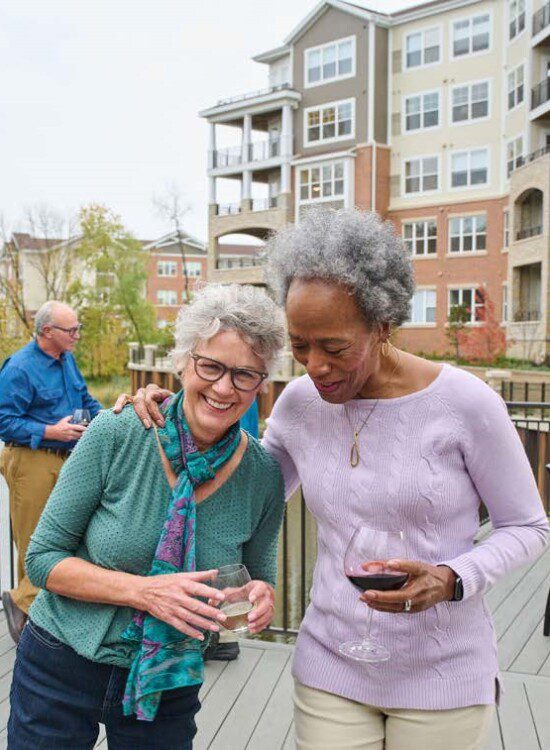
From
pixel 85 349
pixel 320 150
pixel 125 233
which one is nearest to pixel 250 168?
pixel 320 150

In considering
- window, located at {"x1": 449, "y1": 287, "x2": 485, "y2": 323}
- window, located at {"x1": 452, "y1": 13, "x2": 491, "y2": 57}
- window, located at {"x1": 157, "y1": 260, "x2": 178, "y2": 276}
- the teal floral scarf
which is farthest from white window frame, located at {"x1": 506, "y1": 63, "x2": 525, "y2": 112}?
window, located at {"x1": 157, "y1": 260, "x2": 178, "y2": 276}

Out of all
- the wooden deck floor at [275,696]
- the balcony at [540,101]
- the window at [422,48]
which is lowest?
the wooden deck floor at [275,696]

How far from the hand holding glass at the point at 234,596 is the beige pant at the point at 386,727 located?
0.30 m

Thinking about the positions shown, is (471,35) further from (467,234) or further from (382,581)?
(382,581)

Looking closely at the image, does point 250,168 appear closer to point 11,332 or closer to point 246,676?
point 11,332

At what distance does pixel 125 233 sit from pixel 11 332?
8480 millimetres

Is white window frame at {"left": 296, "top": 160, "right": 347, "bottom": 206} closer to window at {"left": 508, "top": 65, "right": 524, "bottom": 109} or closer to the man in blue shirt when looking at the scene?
window at {"left": 508, "top": 65, "right": 524, "bottom": 109}

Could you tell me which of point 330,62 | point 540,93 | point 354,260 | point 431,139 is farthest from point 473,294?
point 354,260

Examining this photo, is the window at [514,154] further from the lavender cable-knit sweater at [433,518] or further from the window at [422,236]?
the lavender cable-knit sweater at [433,518]

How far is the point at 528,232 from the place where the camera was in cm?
2778

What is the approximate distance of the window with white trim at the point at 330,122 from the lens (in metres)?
34.2

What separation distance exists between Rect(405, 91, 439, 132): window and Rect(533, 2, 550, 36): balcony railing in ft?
17.5

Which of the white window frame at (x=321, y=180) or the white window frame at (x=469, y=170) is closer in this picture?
the white window frame at (x=469, y=170)

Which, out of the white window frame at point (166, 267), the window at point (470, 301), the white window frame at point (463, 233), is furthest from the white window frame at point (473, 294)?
the white window frame at point (166, 267)
